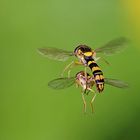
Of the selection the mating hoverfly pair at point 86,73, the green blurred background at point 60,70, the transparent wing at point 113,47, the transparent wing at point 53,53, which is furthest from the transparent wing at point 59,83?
the green blurred background at point 60,70

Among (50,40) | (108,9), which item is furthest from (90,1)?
(50,40)

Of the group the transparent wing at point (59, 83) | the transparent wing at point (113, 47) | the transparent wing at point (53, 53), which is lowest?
the transparent wing at point (59, 83)

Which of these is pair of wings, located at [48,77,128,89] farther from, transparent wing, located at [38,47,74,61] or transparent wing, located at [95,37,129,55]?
transparent wing, located at [95,37,129,55]

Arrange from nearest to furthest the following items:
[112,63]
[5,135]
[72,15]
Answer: [5,135]
[112,63]
[72,15]

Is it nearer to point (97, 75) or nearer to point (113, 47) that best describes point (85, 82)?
point (97, 75)

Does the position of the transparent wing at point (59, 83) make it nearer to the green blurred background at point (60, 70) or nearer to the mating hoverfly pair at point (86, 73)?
the mating hoverfly pair at point (86, 73)

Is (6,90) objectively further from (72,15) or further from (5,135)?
(72,15)
